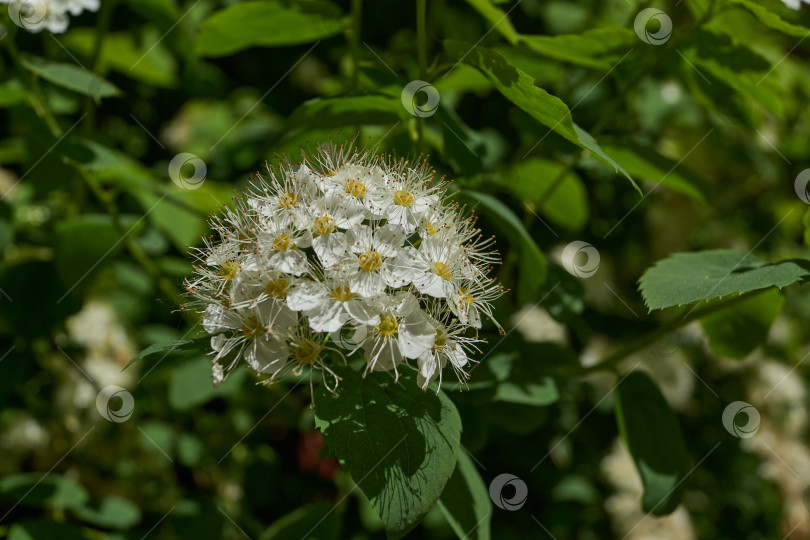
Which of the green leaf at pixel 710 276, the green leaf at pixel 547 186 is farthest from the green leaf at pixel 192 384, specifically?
the green leaf at pixel 710 276

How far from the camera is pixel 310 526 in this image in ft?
5.70

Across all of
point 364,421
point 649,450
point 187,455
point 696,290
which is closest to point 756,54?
point 696,290

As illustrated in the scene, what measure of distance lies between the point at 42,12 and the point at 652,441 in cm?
182

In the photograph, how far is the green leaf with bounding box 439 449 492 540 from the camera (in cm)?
133

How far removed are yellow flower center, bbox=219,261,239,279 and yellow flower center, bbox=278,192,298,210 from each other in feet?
0.45

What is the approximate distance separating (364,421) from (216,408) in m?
1.73

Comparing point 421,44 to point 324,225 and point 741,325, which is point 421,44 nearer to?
point 324,225

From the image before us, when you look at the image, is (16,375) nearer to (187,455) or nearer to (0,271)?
(0,271)
